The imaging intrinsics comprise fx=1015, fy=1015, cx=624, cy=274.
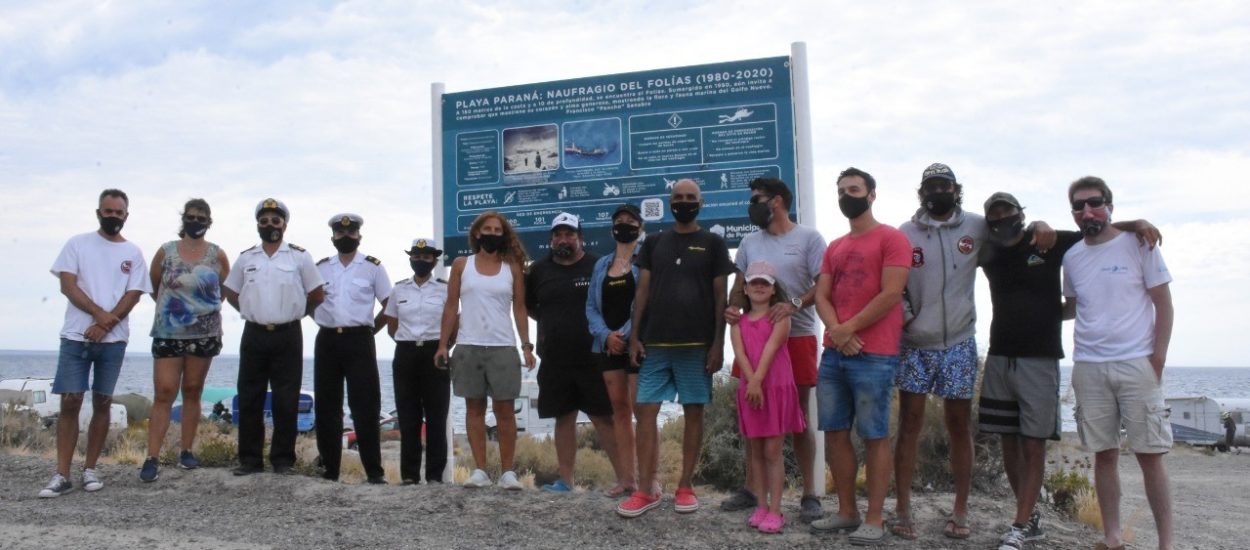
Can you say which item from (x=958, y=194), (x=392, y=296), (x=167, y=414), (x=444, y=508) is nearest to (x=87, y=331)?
(x=167, y=414)

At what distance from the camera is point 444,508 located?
6.41m

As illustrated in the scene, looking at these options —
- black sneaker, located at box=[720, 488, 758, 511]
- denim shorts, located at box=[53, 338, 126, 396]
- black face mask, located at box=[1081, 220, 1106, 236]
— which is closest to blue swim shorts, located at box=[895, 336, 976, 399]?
black face mask, located at box=[1081, 220, 1106, 236]

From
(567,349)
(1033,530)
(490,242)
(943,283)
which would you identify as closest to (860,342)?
(943,283)

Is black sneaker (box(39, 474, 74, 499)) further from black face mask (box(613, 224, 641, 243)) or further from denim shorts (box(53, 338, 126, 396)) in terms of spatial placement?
black face mask (box(613, 224, 641, 243))

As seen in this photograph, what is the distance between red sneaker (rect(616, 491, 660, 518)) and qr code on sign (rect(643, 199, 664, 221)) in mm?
3286

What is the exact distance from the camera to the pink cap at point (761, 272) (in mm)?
5770

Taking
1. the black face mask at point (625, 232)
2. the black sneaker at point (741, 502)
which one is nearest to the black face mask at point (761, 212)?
the black face mask at point (625, 232)

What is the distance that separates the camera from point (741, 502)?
242 inches

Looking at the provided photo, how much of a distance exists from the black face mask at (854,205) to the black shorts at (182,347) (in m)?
4.55

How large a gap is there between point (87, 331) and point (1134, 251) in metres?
6.49

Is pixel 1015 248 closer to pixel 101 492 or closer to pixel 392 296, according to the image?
pixel 392 296

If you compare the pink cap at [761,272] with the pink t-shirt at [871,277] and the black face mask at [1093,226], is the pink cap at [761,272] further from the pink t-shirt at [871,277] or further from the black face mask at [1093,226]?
the black face mask at [1093,226]

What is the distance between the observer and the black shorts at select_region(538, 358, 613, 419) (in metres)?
6.65

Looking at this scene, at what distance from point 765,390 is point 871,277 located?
2.86 feet
